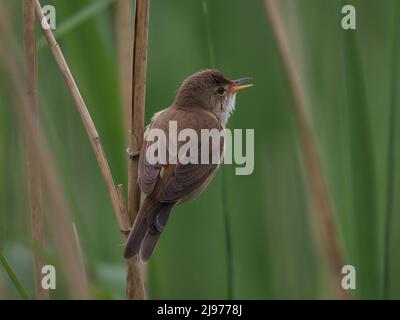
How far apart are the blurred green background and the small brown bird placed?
101 millimetres

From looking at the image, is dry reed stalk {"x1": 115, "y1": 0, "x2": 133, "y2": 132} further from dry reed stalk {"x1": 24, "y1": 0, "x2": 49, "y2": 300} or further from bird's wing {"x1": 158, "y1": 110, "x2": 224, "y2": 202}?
dry reed stalk {"x1": 24, "y1": 0, "x2": 49, "y2": 300}

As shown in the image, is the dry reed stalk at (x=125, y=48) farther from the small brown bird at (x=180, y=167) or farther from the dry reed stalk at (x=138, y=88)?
the dry reed stalk at (x=138, y=88)

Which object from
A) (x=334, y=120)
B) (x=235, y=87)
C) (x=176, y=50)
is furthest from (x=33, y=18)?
(x=334, y=120)

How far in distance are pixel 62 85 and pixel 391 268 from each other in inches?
77.2

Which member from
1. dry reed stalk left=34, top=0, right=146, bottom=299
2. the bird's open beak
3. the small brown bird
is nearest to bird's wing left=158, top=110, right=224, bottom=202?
the small brown bird

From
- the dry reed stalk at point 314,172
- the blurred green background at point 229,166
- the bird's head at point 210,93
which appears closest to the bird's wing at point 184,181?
the blurred green background at point 229,166

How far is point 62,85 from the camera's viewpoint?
3.65 meters

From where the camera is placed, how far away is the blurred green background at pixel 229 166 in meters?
3.23

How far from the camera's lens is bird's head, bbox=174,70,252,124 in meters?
3.83

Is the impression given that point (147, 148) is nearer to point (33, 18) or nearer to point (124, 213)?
point (124, 213)

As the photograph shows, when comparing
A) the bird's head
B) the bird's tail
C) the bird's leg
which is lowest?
the bird's tail

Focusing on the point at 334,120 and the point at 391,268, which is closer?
the point at 391,268

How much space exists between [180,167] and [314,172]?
0.86 meters
